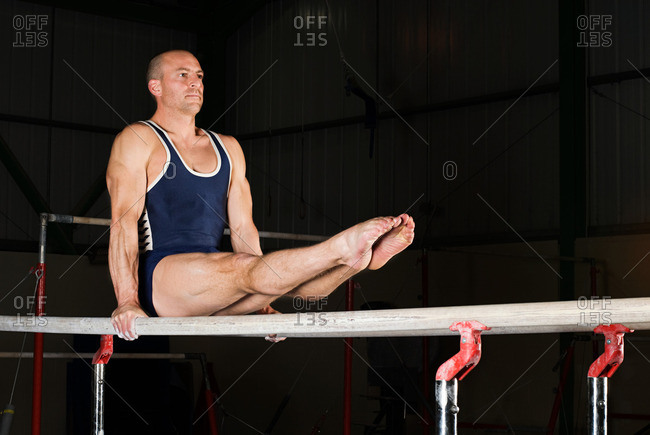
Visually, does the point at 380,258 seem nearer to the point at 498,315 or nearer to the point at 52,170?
the point at 498,315

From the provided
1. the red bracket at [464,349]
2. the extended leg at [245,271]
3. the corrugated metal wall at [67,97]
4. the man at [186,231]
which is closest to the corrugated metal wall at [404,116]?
the corrugated metal wall at [67,97]

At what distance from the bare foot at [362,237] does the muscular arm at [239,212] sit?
1.21 m

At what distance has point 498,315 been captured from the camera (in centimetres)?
192

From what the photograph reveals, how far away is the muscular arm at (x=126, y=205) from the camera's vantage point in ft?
10.3

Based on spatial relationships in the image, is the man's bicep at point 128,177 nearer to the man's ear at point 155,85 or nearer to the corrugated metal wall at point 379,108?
the man's ear at point 155,85

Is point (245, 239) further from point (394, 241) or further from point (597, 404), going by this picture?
point (597, 404)

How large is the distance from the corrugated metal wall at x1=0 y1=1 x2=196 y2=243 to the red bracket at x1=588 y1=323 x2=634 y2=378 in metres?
8.74

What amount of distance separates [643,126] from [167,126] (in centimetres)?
545

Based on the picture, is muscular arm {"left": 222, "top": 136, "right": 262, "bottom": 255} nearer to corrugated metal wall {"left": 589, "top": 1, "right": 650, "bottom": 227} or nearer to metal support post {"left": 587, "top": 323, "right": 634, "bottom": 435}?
metal support post {"left": 587, "top": 323, "right": 634, "bottom": 435}

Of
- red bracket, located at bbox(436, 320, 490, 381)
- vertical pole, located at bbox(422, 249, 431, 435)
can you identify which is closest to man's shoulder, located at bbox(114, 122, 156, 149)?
red bracket, located at bbox(436, 320, 490, 381)

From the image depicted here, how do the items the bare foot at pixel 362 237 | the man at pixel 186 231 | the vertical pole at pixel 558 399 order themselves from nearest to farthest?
the bare foot at pixel 362 237
the man at pixel 186 231
the vertical pole at pixel 558 399

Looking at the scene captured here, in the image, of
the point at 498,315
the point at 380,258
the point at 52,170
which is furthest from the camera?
the point at 52,170

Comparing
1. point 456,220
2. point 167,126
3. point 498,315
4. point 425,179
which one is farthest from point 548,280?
point 498,315

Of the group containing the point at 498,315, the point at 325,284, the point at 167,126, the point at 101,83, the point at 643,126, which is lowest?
→ the point at 498,315
